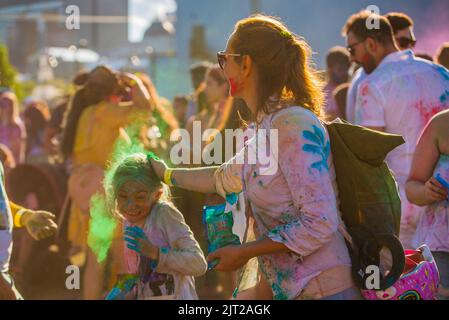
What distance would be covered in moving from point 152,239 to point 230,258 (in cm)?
138

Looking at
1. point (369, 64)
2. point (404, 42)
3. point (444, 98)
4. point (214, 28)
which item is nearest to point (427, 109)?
point (444, 98)

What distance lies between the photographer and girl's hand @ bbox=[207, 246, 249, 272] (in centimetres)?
339

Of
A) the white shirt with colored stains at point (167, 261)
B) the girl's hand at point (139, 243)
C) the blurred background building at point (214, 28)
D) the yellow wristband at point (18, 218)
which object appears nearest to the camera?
the girl's hand at point (139, 243)

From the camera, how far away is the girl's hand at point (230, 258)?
339 centimetres

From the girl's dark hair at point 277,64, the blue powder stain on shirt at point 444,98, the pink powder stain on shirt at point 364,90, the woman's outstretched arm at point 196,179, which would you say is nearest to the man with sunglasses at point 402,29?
the pink powder stain on shirt at point 364,90

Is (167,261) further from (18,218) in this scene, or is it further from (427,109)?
(427,109)

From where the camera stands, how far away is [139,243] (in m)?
4.49

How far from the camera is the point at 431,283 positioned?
3666mm

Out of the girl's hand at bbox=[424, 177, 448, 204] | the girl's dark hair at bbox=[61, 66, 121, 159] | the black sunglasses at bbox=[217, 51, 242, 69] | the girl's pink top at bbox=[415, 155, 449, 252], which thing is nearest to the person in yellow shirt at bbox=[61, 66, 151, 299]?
the girl's dark hair at bbox=[61, 66, 121, 159]

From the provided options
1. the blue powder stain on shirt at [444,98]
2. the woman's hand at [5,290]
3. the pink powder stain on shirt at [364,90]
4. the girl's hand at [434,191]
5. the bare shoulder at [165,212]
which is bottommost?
the woman's hand at [5,290]

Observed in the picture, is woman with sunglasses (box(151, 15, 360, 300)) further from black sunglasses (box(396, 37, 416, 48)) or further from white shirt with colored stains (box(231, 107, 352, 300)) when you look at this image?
black sunglasses (box(396, 37, 416, 48))

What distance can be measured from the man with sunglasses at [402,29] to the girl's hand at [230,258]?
417cm

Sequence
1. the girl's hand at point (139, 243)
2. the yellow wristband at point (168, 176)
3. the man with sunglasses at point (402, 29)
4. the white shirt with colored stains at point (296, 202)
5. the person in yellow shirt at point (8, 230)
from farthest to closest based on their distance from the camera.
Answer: the man with sunglasses at point (402, 29)
the person in yellow shirt at point (8, 230)
the girl's hand at point (139, 243)
the yellow wristband at point (168, 176)
the white shirt with colored stains at point (296, 202)

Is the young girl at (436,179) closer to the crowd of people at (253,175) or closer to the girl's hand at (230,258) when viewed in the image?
the crowd of people at (253,175)
